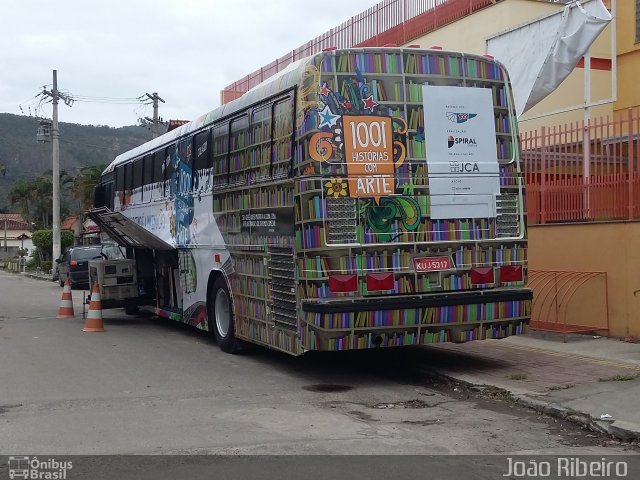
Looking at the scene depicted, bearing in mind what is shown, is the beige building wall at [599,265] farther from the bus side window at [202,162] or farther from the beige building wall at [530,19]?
the bus side window at [202,162]

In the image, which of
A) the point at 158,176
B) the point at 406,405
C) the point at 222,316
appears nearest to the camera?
the point at 406,405

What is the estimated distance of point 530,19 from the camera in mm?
15750

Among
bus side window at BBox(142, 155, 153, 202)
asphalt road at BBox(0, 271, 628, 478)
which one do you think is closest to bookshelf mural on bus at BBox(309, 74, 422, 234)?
asphalt road at BBox(0, 271, 628, 478)

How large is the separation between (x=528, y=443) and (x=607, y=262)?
564cm

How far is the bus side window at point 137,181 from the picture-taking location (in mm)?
14688

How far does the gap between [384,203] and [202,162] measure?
422 centimetres

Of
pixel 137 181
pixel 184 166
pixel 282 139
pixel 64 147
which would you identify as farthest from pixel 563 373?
pixel 64 147

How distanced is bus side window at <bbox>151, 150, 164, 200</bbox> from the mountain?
80188 mm

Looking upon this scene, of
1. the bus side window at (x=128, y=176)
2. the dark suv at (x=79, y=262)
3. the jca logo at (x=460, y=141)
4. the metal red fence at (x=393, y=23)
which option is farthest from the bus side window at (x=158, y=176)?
the dark suv at (x=79, y=262)

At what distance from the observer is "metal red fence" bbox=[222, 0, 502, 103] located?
1750cm

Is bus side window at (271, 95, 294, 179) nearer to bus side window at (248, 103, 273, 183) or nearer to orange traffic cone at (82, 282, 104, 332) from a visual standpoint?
bus side window at (248, 103, 273, 183)

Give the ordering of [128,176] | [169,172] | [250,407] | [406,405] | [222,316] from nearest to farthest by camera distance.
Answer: [250,407], [406,405], [222,316], [169,172], [128,176]

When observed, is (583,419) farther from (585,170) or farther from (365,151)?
(585,170)

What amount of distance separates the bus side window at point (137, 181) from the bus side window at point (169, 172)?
166 cm
